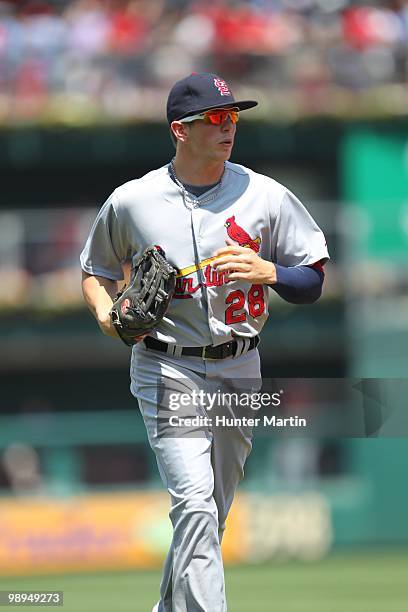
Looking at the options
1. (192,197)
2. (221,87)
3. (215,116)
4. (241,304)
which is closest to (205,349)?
(241,304)

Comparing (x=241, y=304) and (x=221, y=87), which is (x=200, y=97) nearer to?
(x=221, y=87)

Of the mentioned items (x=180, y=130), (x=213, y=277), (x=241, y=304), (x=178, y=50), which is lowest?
(x=241, y=304)

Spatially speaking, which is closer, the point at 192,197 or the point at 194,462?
the point at 194,462

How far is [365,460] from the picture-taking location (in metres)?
15.6

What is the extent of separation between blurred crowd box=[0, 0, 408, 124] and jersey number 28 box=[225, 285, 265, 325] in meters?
13.2

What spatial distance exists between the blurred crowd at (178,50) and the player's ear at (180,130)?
43.0 feet

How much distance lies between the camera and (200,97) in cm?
567

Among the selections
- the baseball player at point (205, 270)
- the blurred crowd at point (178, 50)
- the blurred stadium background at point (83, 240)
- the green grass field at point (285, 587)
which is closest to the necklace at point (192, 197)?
the baseball player at point (205, 270)

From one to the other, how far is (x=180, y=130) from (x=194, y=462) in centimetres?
147

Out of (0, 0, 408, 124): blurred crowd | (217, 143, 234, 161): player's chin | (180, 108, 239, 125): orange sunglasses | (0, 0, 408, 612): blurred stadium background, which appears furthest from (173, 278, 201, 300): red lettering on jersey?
(0, 0, 408, 124): blurred crowd

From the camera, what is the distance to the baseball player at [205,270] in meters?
5.62

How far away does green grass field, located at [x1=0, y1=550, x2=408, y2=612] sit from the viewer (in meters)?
9.76

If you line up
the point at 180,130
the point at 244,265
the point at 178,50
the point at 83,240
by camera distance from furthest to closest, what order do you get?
1. the point at 178,50
2. the point at 83,240
3. the point at 180,130
4. the point at 244,265

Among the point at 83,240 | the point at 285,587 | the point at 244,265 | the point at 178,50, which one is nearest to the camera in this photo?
the point at 244,265
